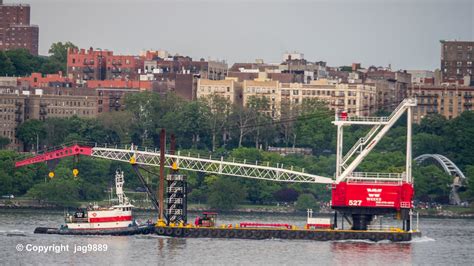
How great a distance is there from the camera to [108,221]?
15888 cm

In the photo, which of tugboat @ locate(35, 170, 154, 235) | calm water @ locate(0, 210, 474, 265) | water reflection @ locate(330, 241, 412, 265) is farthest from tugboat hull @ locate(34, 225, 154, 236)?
water reflection @ locate(330, 241, 412, 265)

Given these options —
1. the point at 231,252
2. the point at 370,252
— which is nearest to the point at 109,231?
the point at 231,252

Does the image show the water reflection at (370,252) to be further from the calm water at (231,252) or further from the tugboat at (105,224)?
the tugboat at (105,224)

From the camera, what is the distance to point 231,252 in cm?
14650

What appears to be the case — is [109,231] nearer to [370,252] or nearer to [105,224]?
[105,224]

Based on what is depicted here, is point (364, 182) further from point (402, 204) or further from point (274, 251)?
point (274, 251)

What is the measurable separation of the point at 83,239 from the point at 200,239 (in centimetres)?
914

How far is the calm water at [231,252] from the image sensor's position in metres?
140

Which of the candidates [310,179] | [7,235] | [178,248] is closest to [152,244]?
[178,248]

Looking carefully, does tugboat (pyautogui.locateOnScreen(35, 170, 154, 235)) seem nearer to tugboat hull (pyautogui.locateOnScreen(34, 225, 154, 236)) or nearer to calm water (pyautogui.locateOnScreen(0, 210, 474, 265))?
tugboat hull (pyautogui.locateOnScreen(34, 225, 154, 236))

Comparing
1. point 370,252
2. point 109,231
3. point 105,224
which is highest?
point 105,224

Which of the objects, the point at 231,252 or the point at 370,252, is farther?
the point at 370,252

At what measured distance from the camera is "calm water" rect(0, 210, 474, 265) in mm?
139625

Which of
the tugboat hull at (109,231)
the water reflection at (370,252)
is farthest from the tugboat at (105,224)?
the water reflection at (370,252)
